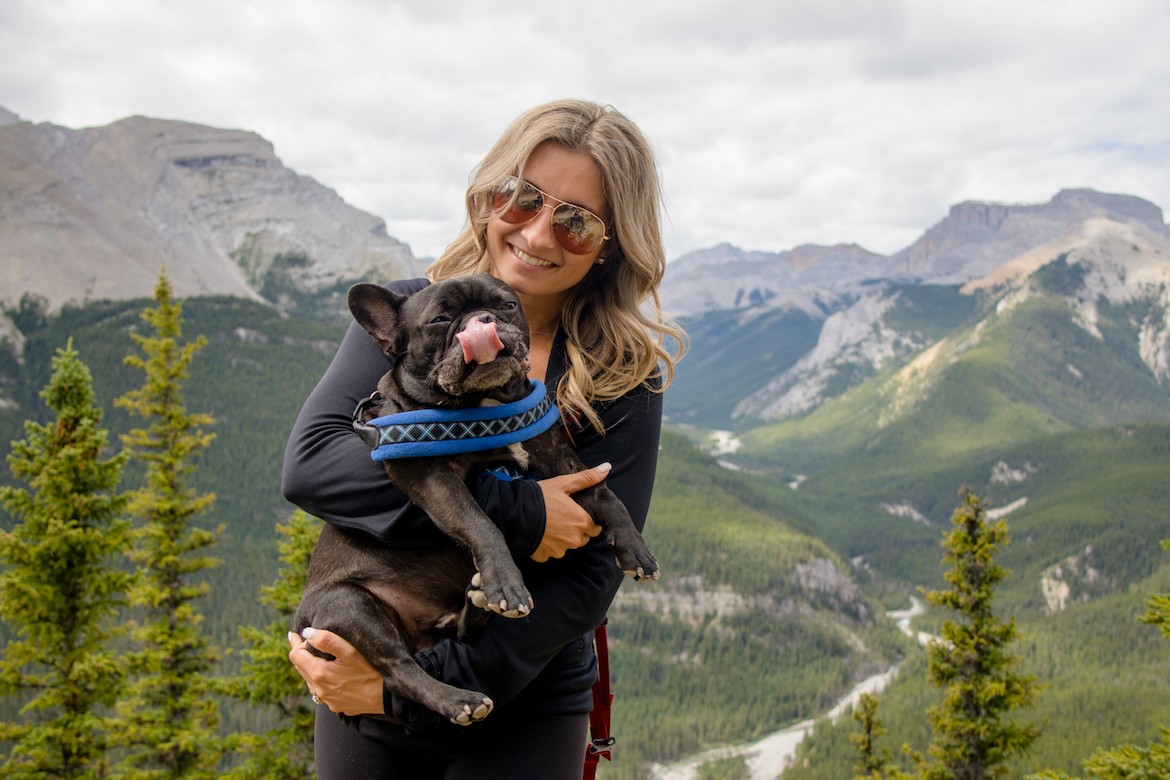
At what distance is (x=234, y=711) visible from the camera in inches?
4141

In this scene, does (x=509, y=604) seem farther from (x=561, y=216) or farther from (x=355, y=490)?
(x=561, y=216)

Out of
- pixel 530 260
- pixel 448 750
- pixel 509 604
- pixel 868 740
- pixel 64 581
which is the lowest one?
pixel 868 740

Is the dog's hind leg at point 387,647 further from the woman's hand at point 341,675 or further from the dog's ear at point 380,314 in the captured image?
the dog's ear at point 380,314

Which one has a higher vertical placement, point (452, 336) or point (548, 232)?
point (548, 232)

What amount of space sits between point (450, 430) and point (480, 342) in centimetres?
48

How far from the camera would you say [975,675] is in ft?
70.6

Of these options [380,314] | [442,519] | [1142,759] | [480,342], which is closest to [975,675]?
[1142,759]

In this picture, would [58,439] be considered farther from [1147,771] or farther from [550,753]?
[1147,771]

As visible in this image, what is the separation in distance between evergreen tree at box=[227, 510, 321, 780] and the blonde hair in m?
14.0

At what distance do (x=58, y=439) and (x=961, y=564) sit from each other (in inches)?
814

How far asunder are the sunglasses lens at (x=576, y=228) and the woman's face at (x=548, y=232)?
38 millimetres

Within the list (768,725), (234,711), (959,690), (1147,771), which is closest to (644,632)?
(768,725)

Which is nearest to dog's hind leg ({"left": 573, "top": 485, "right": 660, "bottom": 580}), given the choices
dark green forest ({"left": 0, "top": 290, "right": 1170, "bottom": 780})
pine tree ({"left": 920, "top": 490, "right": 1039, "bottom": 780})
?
pine tree ({"left": 920, "top": 490, "right": 1039, "bottom": 780})

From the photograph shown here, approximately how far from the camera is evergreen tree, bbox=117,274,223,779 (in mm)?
19562
